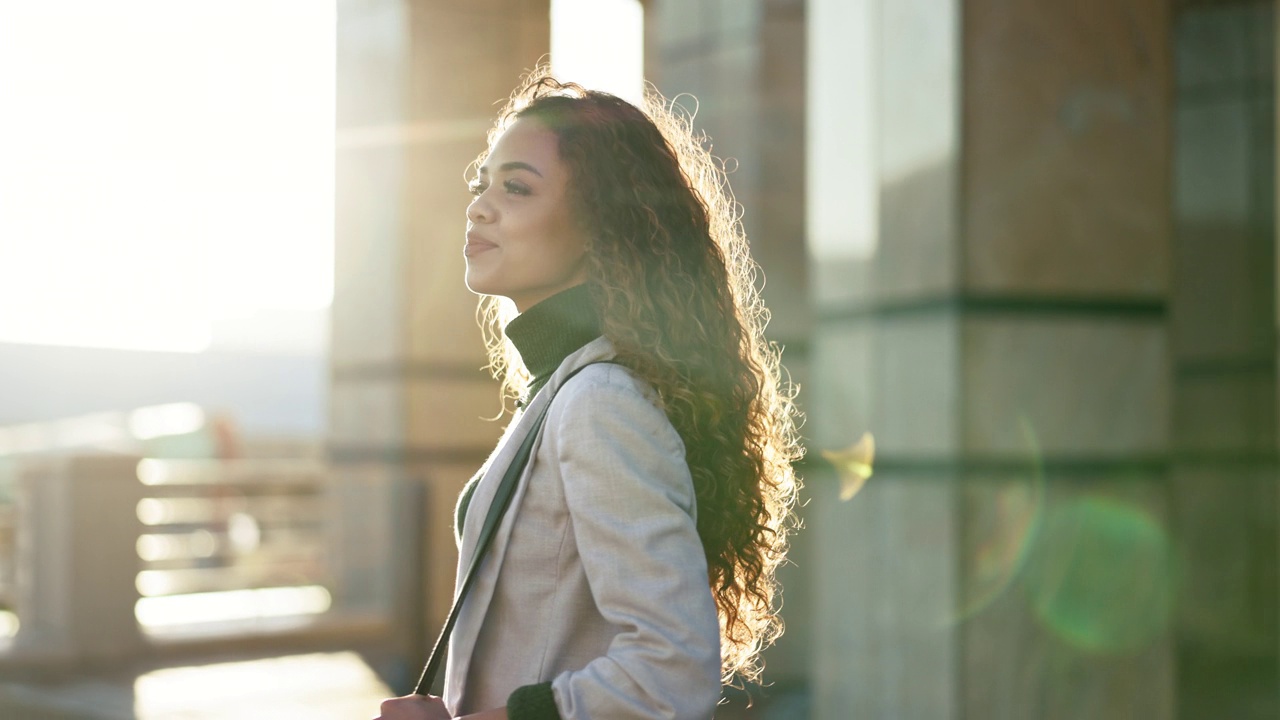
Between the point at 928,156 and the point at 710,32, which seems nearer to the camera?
the point at 928,156

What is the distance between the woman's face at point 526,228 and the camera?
198cm

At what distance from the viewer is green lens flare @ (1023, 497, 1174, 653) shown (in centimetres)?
479

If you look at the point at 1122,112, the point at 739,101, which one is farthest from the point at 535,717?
the point at 739,101

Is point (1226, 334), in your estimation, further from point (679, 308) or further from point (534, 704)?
point (534, 704)

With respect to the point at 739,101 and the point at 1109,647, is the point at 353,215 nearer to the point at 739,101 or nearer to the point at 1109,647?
the point at 739,101

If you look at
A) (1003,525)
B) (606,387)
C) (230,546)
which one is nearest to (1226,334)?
(1003,525)

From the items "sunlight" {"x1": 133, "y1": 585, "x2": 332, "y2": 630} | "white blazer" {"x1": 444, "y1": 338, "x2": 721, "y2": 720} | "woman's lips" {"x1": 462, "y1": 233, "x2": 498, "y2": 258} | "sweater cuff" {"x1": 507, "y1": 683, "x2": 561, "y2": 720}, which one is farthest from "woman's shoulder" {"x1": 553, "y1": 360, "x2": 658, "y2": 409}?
"sunlight" {"x1": 133, "y1": 585, "x2": 332, "y2": 630}

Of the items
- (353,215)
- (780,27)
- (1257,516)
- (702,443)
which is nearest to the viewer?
(702,443)

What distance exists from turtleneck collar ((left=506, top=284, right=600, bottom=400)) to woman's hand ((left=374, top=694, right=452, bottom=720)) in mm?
466

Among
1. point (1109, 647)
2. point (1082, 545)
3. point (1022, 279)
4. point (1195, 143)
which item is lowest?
point (1109, 647)

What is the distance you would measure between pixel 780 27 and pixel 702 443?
21.4 ft

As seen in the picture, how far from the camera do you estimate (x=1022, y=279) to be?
16.0ft

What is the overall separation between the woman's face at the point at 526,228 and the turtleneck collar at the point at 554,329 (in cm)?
3

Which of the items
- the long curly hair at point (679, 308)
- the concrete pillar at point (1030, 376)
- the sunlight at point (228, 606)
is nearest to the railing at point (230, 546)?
the sunlight at point (228, 606)
